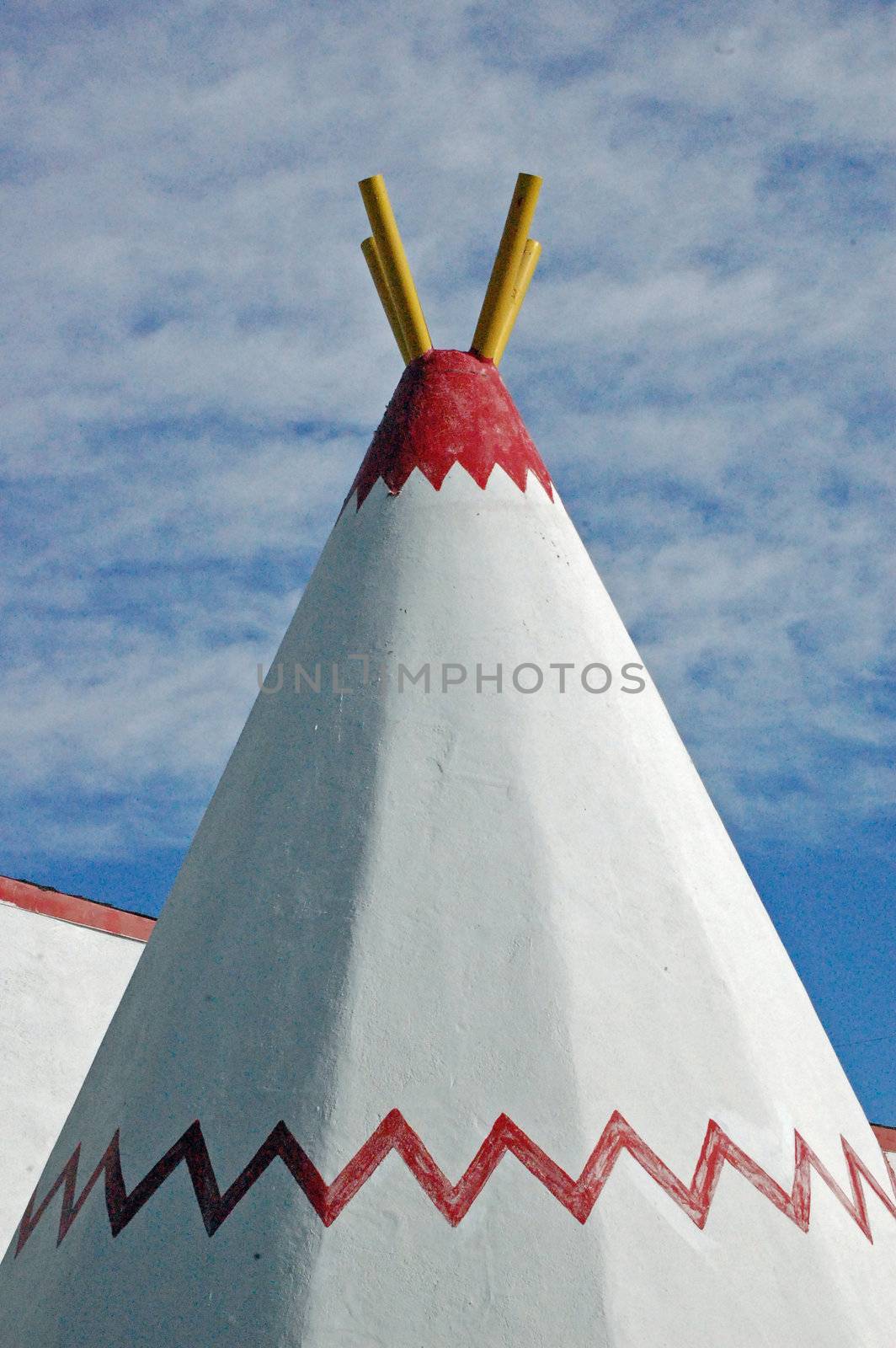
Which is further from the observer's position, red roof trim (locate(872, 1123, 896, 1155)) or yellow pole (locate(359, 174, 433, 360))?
A: red roof trim (locate(872, 1123, 896, 1155))

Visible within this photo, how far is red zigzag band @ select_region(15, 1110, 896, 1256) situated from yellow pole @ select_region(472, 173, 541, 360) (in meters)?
2.25

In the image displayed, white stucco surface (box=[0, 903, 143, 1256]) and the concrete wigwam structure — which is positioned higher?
white stucco surface (box=[0, 903, 143, 1256])

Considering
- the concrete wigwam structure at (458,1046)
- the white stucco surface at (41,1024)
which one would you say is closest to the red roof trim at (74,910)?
the white stucco surface at (41,1024)

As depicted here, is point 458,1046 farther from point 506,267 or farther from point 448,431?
point 506,267

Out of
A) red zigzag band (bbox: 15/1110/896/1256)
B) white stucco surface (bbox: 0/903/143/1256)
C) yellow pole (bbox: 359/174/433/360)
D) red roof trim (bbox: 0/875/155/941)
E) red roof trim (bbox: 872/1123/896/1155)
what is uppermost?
yellow pole (bbox: 359/174/433/360)

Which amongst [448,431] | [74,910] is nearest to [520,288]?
[448,431]

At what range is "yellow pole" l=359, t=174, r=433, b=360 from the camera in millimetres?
3766

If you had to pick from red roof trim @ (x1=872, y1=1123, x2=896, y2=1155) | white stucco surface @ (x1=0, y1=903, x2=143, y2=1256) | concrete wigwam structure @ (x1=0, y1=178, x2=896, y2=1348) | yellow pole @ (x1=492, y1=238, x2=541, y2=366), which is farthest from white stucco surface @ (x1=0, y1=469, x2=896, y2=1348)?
red roof trim @ (x1=872, y1=1123, x2=896, y2=1155)

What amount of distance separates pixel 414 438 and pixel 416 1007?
1617mm

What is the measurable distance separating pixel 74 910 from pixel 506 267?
3763 mm

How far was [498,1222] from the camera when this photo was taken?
2.21 meters

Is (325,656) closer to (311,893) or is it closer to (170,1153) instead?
(311,893)

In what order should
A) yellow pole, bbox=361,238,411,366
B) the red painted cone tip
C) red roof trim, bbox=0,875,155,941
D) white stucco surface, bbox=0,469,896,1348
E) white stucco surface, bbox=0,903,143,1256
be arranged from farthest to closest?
red roof trim, bbox=0,875,155,941
white stucco surface, bbox=0,903,143,1256
yellow pole, bbox=361,238,411,366
the red painted cone tip
white stucco surface, bbox=0,469,896,1348

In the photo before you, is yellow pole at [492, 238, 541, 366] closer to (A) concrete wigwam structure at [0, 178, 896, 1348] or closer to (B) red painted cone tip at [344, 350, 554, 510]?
(B) red painted cone tip at [344, 350, 554, 510]
